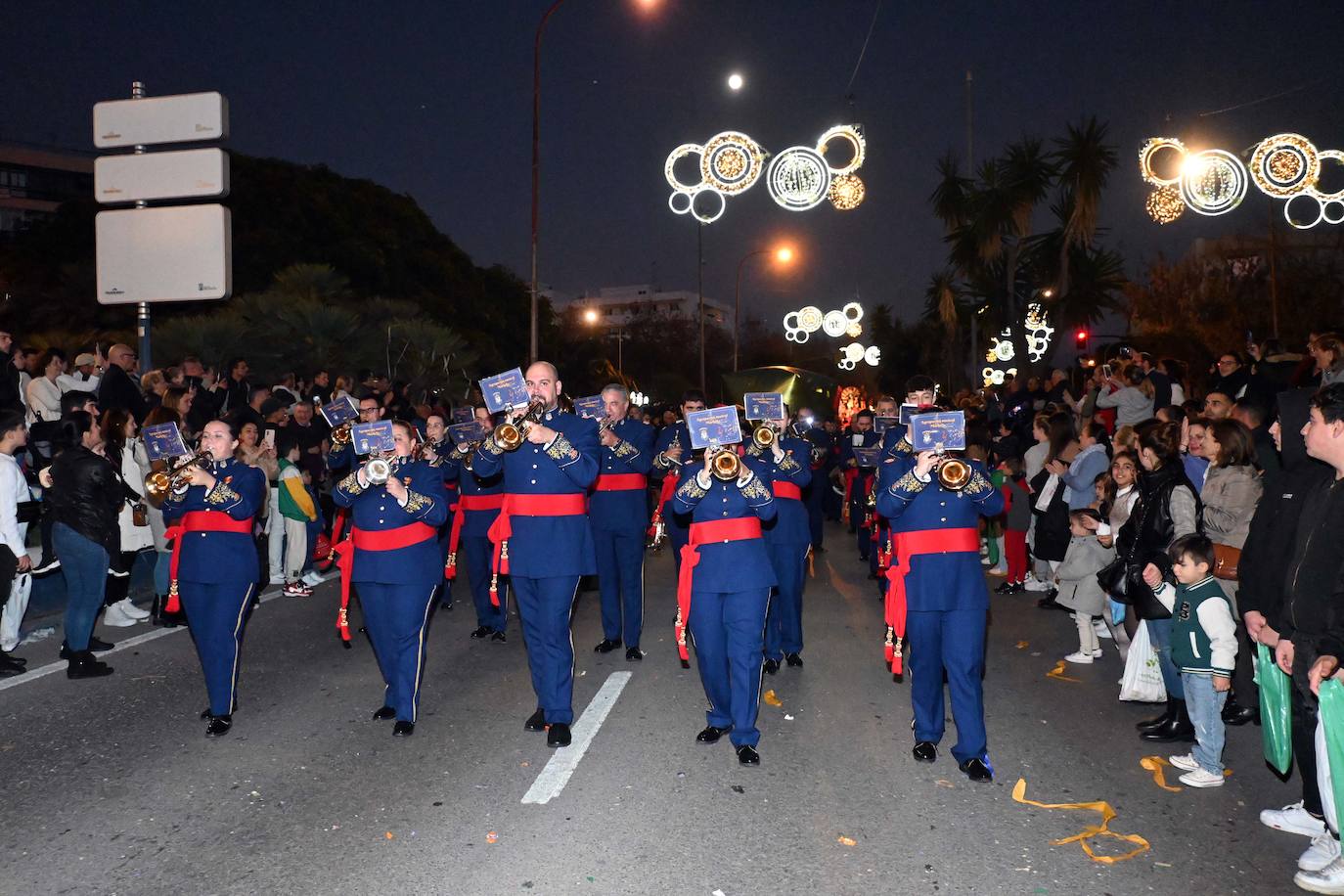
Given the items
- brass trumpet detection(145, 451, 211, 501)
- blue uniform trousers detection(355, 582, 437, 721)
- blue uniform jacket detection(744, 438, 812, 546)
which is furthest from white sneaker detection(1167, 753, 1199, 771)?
brass trumpet detection(145, 451, 211, 501)

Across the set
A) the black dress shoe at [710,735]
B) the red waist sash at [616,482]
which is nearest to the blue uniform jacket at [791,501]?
Answer: the red waist sash at [616,482]

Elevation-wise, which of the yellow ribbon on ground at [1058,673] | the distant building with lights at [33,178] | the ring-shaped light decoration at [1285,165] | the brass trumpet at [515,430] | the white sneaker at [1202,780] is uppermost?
the distant building with lights at [33,178]

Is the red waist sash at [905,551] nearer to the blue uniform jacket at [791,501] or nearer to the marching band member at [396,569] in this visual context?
the blue uniform jacket at [791,501]

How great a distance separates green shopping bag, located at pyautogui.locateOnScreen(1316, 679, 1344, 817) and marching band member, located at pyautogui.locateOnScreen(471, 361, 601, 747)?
13.1ft

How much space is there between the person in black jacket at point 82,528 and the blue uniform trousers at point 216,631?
2001 millimetres

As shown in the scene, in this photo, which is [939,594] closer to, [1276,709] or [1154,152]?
[1276,709]

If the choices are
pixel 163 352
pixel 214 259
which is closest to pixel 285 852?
pixel 214 259

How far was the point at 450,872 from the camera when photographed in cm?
473

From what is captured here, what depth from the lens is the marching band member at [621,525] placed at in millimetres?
9266

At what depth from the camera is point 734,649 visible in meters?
6.45

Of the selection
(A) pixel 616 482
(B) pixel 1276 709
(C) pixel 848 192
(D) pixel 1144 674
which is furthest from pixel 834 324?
(B) pixel 1276 709

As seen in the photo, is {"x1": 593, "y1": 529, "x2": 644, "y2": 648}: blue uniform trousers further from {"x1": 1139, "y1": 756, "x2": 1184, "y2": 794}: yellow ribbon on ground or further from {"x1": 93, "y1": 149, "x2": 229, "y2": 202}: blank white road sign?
{"x1": 93, "y1": 149, "x2": 229, "y2": 202}: blank white road sign

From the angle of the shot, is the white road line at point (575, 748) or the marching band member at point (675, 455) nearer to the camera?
the white road line at point (575, 748)

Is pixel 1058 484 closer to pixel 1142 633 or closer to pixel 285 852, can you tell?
pixel 1142 633
